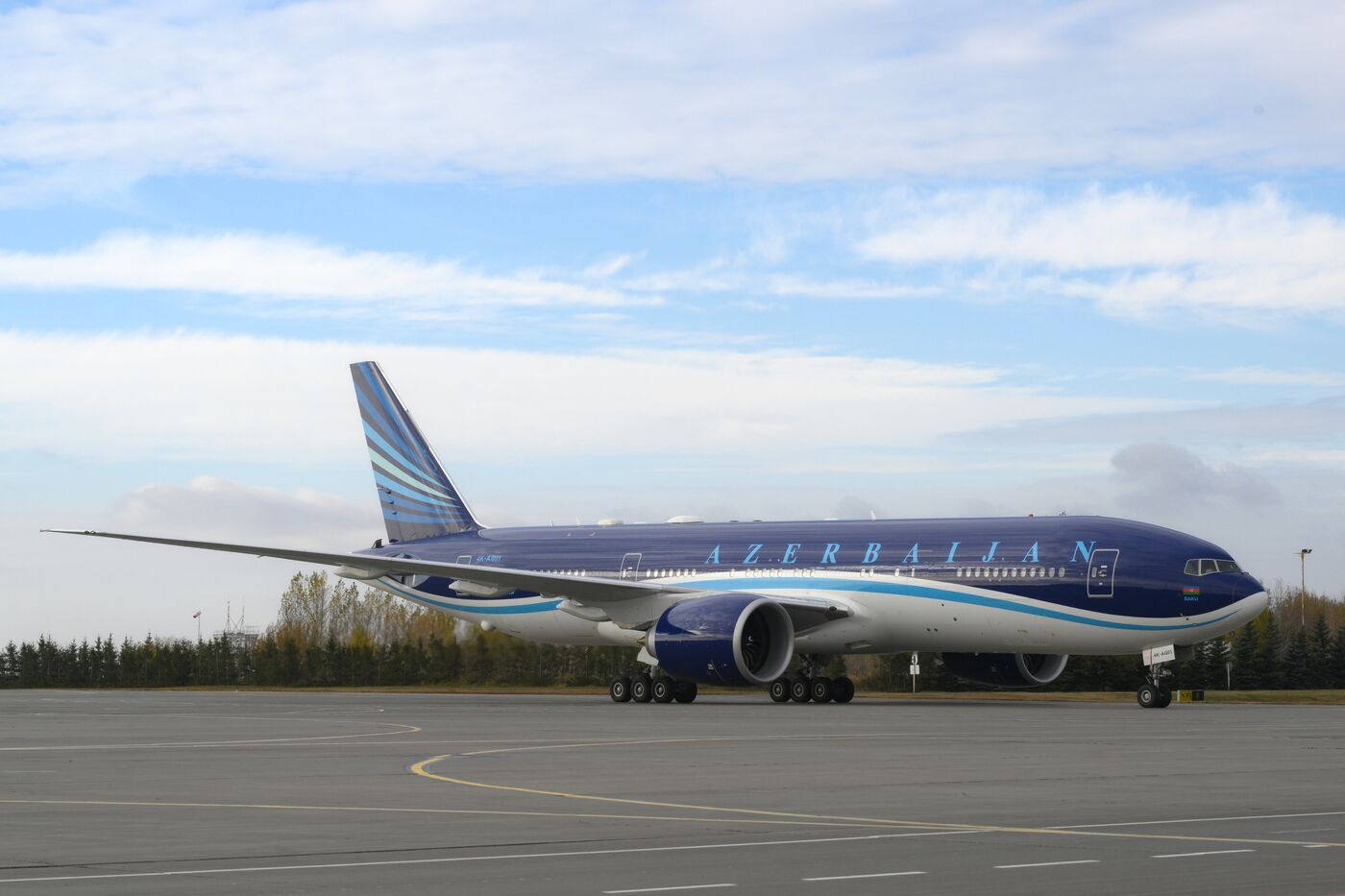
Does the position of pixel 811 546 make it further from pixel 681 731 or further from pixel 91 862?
pixel 91 862

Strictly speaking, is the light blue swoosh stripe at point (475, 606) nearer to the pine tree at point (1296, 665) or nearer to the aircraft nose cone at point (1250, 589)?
the aircraft nose cone at point (1250, 589)

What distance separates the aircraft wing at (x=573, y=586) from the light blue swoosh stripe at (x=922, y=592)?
0.48 metres

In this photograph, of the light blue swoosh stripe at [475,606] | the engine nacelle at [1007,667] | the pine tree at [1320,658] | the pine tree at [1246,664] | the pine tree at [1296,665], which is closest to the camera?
the engine nacelle at [1007,667]

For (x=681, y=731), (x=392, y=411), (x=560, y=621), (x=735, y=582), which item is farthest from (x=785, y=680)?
(x=392, y=411)

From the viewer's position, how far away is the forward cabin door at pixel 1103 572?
117ft

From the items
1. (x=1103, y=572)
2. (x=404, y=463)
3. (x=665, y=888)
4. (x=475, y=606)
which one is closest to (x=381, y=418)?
(x=404, y=463)

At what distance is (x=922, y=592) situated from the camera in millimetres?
38125

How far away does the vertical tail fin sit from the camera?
5122cm

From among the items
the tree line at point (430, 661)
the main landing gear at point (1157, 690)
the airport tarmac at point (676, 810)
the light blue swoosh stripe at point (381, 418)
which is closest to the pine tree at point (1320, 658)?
the tree line at point (430, 661)

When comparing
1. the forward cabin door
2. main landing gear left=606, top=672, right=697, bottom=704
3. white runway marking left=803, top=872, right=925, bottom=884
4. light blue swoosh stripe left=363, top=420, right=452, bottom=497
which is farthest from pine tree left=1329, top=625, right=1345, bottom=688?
white runway marking left=803, top=872, right=925, bottom=884

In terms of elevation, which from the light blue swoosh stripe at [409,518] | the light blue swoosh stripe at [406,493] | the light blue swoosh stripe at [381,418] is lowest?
the light blue swoosh stripe at [409,518]

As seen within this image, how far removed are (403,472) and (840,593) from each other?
59.1 ft

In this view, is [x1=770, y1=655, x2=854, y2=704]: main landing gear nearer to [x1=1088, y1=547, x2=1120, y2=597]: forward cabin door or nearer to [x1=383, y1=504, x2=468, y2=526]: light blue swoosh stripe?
[x1=1088, y1=547, x2=1120, y2=597]: forward cabin door

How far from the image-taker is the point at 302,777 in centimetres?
1777
